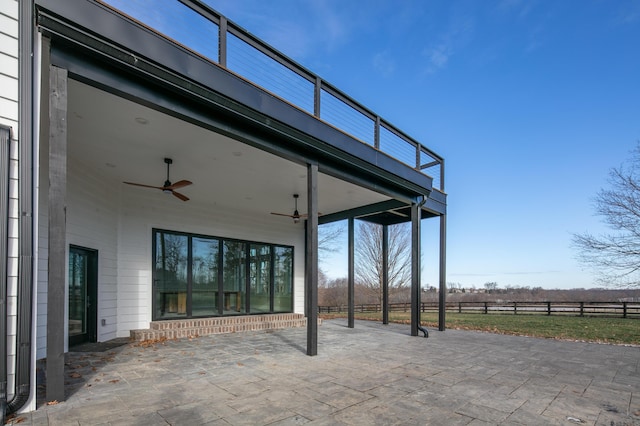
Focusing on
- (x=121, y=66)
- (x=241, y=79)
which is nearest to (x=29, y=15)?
(x=121, y=66)

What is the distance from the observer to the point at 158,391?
129 inches

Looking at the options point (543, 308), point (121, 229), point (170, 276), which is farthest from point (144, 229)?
point (543, 308)

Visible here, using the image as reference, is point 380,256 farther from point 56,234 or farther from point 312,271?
point 56,234

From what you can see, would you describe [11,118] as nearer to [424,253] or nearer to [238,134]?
[238,134]

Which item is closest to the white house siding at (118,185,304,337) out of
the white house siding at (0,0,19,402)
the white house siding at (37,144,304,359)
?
the white house siding at (37,144,304,359)

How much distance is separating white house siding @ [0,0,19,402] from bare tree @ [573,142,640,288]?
58.8 feet

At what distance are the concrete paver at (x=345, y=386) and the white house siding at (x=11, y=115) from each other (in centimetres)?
78

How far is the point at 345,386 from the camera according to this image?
3.52m

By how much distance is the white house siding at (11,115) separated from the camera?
2479 millimetres

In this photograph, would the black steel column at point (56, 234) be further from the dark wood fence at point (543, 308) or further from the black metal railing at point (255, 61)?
the dark wood fence at point (543, 308)

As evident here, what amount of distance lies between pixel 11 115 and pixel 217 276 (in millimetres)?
6150

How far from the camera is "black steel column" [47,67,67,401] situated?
8.77ft

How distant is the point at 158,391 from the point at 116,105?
3.06 metres

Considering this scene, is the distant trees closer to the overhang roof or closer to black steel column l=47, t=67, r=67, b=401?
the overhang roof
